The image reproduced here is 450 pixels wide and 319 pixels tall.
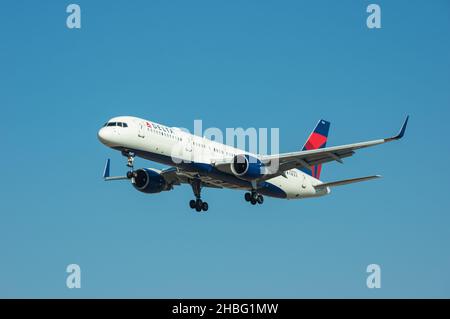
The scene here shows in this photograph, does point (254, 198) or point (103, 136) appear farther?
point (254, 198)

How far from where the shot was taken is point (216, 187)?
6775cm

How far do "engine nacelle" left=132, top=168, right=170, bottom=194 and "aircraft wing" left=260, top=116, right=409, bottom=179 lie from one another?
8.77 m

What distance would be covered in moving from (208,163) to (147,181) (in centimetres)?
707

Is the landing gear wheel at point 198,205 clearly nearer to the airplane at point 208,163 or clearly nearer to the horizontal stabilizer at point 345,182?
the airplane at point 208,163

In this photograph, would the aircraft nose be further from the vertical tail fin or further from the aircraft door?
the vertical tail fin

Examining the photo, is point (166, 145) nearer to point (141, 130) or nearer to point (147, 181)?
point (141, 130)

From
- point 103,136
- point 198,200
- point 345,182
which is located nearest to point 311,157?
point 345,182

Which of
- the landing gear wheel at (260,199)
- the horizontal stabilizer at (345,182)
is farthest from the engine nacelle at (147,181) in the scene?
the horizontal stabilizer at (345,182)

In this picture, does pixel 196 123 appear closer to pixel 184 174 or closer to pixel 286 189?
pixel 184 174

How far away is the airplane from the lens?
193 feet

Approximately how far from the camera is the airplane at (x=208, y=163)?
193 feet

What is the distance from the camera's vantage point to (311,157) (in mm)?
62781

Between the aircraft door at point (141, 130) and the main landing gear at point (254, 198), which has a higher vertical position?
the aircraft door at point (141, 130)
